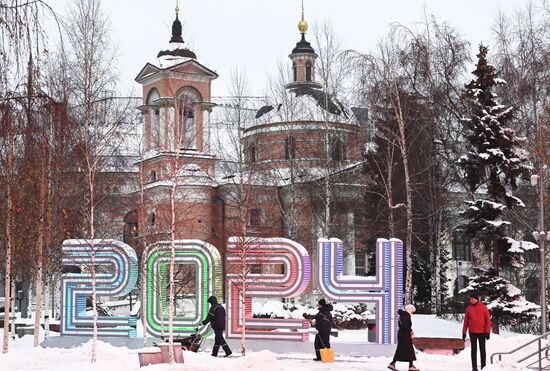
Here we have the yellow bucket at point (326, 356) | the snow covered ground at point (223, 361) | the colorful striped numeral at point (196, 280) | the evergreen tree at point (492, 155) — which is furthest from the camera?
the evergreen tree at point (492, 155)

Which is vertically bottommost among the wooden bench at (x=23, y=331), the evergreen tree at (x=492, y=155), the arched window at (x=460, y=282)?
the wooden bench at (x=23, y=331)

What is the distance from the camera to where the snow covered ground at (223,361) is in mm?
20500

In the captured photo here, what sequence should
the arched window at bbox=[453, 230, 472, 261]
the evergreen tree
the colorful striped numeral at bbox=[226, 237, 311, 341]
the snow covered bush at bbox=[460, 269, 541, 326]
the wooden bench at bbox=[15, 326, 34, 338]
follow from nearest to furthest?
the colorful striped numeral at bbox=[226, 237, 311, 341] < the snow covered bush at bbox=[460, 269, 541, 326] < the evergreen tree < the wooden bench at bbox=[15, 326, 34, 338] < the arched window at bbox=[453, 230, 472, 261]

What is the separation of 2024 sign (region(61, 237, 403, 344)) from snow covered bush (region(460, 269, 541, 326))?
27.8 ft

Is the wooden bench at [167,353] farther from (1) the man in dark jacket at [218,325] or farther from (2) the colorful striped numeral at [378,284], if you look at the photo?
(2) the colorful striped numeral at [378,284]

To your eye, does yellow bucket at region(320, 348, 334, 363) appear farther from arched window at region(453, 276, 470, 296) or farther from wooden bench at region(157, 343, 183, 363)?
arched window at region(453, 276, 470, 296)

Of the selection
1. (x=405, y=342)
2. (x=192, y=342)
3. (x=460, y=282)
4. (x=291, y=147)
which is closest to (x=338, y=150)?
(x=291, y=147)

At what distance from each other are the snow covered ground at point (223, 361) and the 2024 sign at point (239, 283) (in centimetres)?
95

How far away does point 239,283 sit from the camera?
1059 inches

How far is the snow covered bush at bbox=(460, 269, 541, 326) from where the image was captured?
33.2 meters

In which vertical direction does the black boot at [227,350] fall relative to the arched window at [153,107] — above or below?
below

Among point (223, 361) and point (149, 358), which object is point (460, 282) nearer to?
point (223, 361)

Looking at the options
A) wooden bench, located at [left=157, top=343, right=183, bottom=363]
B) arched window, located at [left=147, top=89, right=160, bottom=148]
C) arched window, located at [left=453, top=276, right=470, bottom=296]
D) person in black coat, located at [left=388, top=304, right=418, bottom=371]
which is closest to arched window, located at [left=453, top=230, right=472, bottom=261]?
arched window, located at [left=453, top=276, right=470, bottom=296]

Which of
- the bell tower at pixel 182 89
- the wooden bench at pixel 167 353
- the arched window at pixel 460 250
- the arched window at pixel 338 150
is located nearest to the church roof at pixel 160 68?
the bell tower at pixel 182 89
